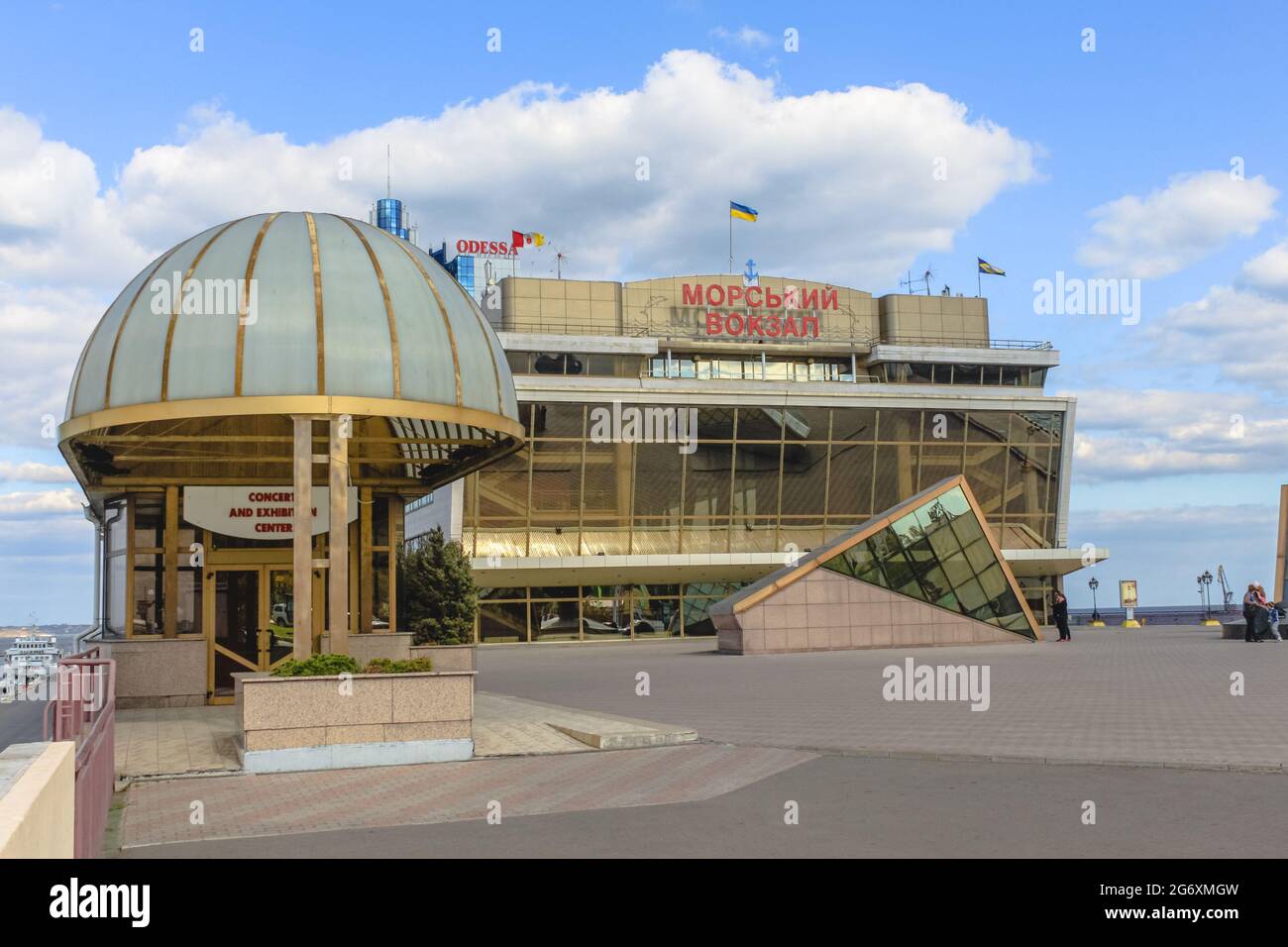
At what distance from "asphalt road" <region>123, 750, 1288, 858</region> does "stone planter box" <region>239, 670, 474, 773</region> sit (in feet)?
11.3

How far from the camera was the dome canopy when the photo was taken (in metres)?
13.6

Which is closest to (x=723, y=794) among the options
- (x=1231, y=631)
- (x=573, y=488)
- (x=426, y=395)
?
(x=426, y=395)

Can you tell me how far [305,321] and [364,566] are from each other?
742 cm

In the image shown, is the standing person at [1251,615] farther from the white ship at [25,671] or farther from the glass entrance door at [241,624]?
the white ship at [25,671]

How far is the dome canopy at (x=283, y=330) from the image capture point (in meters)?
13.6

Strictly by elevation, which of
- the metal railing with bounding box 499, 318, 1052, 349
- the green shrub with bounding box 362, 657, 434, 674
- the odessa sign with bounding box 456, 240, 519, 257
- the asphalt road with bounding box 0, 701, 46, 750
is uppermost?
the odessa sign with bounding box 456, 240, 519, 257

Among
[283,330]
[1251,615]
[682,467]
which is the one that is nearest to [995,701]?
[283,330]

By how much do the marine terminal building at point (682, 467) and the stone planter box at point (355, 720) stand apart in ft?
116

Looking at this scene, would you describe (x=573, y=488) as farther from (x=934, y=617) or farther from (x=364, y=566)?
(x=364, y=566)

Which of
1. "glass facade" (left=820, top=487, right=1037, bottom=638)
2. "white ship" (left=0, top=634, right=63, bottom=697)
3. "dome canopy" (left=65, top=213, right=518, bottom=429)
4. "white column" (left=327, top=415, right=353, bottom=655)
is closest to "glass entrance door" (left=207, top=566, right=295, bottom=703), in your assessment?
"white ship" (left=0, top=634, right=63, bottom=697)

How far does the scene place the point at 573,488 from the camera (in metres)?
50.0

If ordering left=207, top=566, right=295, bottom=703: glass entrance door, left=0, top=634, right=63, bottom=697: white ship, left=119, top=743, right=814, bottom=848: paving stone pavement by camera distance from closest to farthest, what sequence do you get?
left=119, top=743, right=814, bottom=848: paving stone pavement, left=0, top=634, right=63, bottom=697: white ship, left=207, top=566, right=295, bottom=703: glass entrance door

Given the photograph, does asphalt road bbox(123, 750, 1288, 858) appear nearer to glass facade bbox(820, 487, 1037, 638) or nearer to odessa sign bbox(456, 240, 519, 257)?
glass facade bbox(820, 487, 1037, 638)
